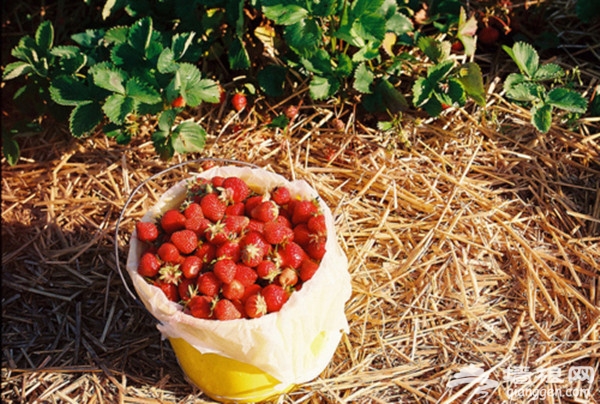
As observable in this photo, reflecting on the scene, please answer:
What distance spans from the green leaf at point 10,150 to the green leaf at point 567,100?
202 centimetres

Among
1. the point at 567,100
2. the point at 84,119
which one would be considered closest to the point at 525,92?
the point at 567,100

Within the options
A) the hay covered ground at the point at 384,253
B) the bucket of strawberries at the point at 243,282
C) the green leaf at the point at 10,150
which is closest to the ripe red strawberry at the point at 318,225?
the bucket of strawberries at the point at 243,282

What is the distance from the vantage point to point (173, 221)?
1.79m

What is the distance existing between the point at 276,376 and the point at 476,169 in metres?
1.16

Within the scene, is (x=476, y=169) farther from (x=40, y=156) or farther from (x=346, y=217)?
(x=40, y=156)

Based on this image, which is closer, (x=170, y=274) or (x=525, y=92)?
(x=170, y=274)

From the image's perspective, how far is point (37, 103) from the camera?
251 cm

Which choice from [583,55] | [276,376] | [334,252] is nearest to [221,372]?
[276,376]

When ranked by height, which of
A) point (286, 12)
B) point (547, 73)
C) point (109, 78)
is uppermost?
point (286, 12)

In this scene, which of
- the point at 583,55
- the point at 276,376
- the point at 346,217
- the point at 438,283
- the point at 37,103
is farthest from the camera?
the point at 583,55

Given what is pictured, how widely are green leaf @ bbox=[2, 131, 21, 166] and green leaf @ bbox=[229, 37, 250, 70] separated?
0.91 m

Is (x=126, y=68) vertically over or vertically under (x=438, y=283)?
over

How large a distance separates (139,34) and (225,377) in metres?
1.17

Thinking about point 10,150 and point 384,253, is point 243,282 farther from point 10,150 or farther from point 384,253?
point 10,150
